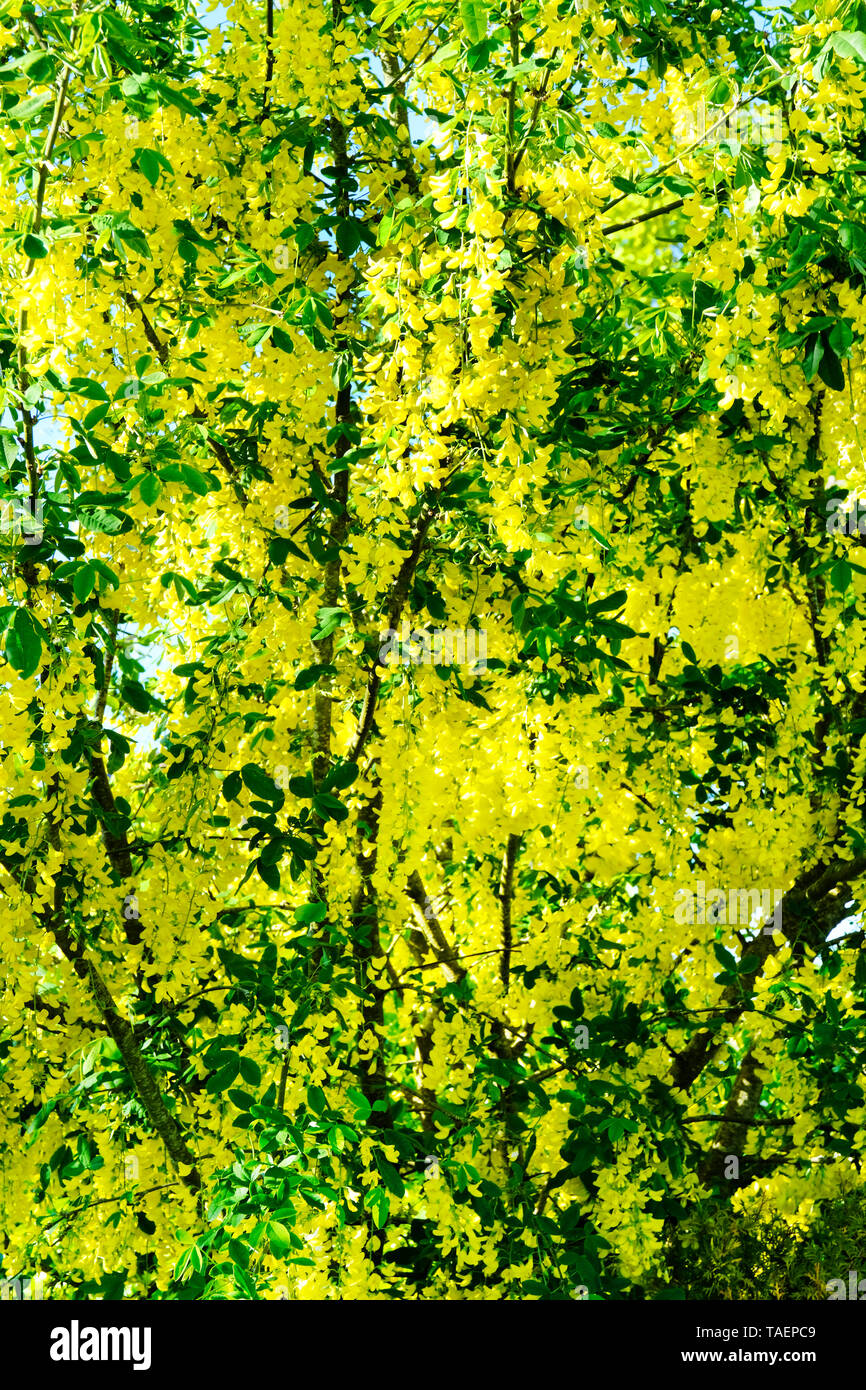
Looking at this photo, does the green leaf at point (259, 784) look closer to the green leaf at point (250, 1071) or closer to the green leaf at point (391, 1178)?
the green leaf at point (250, 1071)

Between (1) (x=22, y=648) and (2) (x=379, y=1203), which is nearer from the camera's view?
(1) (x=22, y=648)

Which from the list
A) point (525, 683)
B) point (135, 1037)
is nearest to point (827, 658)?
point (525, 683)

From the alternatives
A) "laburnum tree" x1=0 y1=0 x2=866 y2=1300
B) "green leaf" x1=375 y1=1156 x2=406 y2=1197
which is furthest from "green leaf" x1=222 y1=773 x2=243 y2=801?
"green leaf" x1=375 y1=1156 x2=406 y2=1197

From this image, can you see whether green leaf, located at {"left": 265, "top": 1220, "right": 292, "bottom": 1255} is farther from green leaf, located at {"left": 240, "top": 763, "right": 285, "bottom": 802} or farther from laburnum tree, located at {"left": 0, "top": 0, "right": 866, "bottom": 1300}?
green leaf, located at {"left": 240, "top": 763, "right": 285, "bottom": 802}

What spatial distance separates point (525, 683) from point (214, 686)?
2.49ft

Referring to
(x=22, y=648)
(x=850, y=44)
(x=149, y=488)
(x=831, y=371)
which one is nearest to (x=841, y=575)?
(x=831, y=371)

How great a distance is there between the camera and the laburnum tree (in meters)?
2.73

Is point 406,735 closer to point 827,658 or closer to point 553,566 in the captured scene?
point 553,566

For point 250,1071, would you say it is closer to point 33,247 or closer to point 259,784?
point 259,784

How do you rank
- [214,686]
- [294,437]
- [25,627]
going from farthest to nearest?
[294,437], [214,686], [25,627]

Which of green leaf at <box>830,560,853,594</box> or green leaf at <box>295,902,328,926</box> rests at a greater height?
green leaf at <box>830,560,853,594</box>

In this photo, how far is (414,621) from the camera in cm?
379

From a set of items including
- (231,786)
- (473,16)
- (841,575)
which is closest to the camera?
(473,16)

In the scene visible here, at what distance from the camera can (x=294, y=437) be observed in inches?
147
